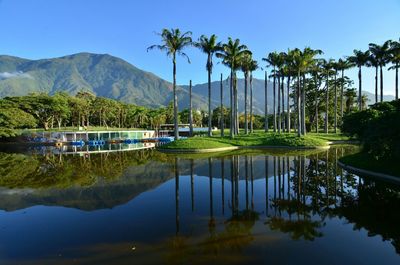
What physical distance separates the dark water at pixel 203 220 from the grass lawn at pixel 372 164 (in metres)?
1.54

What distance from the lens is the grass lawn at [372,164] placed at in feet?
59.3

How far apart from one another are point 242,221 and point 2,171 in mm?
23237

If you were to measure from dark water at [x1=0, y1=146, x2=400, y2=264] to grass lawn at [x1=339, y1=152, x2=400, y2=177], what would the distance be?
1.54 meters

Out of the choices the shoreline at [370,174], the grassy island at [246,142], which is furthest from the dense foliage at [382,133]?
the grassy island at [246,142]

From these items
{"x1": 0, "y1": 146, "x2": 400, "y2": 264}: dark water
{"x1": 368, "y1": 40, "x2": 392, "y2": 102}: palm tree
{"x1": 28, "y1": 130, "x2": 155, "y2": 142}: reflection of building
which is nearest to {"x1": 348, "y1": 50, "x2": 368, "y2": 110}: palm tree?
{"x1": 368, "y1": 40, "x2": 392, "y2": 102}: palm tree

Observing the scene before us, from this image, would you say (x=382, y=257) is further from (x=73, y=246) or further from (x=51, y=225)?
(x=51, y=225)

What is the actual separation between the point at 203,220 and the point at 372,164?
14926 mm

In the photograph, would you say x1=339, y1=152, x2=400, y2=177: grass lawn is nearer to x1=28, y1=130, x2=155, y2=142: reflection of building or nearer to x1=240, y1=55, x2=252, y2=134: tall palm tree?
x1=240, y1=55, x2=252, y2=134: tall palm tree

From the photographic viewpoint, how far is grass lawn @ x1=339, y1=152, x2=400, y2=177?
1808 centimetres

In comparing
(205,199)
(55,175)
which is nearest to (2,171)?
(55,175)

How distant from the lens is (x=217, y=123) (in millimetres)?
121750

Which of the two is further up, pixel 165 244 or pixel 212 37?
pixel 212 37

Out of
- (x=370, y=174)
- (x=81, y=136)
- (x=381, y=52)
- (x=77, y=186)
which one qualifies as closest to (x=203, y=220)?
(x=77, y=186)

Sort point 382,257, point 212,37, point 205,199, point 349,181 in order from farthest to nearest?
point 212,37, point 349,181, point 205,199, point 382,257
